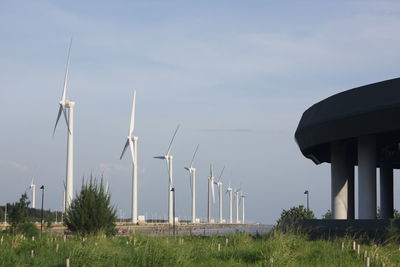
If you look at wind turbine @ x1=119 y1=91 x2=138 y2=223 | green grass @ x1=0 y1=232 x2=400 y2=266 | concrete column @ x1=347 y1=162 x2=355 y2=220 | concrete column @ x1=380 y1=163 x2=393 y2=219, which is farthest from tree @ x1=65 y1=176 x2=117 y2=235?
wind turbine @ x1=119 y1=91 x2=138 y2=223

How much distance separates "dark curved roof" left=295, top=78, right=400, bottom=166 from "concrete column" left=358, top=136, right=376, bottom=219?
65.4 inches

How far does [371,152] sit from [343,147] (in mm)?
6266

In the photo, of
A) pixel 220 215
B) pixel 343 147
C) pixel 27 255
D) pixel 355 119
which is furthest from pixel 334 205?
pixel 220 215

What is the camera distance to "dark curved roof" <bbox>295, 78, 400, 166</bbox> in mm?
44406

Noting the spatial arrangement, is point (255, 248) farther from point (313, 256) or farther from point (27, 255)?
point (27, 255)

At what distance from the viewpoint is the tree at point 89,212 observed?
45094mm

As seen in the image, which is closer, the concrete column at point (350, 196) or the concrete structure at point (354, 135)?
the concrete structure at point (354, 135)

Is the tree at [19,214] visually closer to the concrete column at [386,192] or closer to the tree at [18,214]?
the tree at [18,214]

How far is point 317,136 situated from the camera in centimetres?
5069

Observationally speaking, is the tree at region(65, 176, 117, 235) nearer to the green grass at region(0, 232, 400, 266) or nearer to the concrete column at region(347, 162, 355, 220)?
the green grass at region(0, 232, 400, 266)

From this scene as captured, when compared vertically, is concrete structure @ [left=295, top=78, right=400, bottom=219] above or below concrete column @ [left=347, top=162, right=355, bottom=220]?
above

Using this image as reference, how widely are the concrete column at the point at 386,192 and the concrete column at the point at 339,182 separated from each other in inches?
524

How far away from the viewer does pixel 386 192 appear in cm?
6762

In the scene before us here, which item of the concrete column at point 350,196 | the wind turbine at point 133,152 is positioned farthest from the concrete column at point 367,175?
the wind turbine at point 133,152
